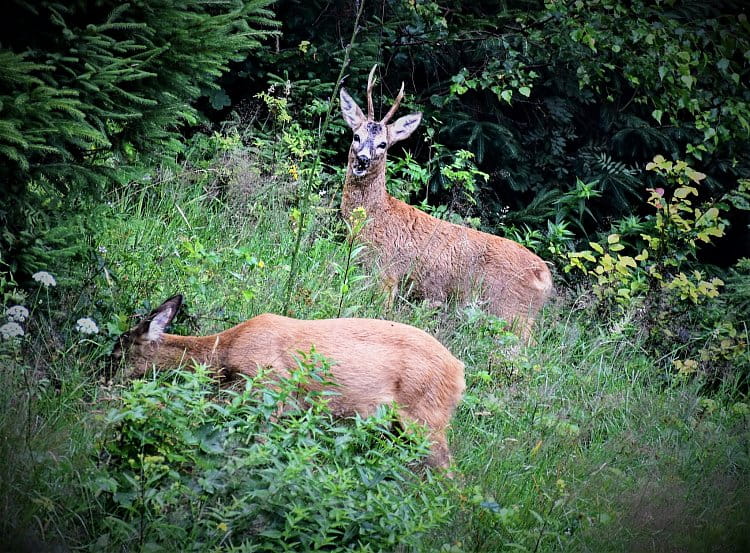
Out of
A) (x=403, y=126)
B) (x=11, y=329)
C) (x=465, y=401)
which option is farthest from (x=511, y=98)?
(x=11, y=329)

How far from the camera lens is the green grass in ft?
14.6

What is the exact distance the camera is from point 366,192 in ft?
29.5

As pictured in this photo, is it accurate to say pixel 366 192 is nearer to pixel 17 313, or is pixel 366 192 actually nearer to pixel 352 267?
pixel 352 267

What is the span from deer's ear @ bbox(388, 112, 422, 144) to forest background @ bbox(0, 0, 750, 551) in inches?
34.3

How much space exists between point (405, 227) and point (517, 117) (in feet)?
12.0

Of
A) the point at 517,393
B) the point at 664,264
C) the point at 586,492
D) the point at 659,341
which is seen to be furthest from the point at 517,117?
the point at 586,492

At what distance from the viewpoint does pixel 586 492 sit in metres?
5.36

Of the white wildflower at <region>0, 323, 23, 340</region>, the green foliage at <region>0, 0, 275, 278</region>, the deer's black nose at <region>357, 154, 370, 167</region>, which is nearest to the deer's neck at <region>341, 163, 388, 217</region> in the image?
the deer's black nose at <region>357, 154, 370, 167</region>

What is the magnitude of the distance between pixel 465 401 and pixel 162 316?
2.07 meters

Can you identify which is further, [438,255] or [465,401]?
[438,255]

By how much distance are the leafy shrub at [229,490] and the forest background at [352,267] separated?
18 mm

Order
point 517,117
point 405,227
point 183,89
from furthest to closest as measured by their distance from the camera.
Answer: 1. point 517,117
2. point 405,227
3. point 183,89

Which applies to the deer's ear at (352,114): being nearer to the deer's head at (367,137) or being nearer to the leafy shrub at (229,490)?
the deer's head at (367,137)

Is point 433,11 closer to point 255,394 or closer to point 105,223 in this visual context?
point 105,223
